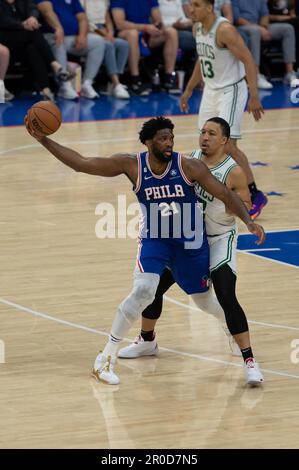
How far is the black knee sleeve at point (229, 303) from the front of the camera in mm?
7555

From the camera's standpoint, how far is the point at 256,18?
20250mm

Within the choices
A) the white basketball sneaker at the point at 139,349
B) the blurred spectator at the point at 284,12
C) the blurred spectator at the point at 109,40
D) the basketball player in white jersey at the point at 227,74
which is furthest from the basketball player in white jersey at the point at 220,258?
the blurred spectator at the point at 284,12

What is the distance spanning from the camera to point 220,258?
25.2ft

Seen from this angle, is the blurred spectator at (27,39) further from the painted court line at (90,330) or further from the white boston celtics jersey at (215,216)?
the white boston celtics jersey at (215,216)

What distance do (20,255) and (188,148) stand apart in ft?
15.4

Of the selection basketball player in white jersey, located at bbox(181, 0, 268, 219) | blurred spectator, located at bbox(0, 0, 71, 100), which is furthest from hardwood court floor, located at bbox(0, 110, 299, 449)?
blurred spectator, located at bbox(0, 0, 71, 100)

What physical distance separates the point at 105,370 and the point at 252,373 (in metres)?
0.93

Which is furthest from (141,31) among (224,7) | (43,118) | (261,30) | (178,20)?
(43,118)

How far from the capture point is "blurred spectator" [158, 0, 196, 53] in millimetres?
19578

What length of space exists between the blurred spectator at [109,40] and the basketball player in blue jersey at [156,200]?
11383 mm

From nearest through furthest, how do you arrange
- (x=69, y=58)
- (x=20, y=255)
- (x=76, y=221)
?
(x=20, y=255), (x=76, y=221), (x=69, y=58)
